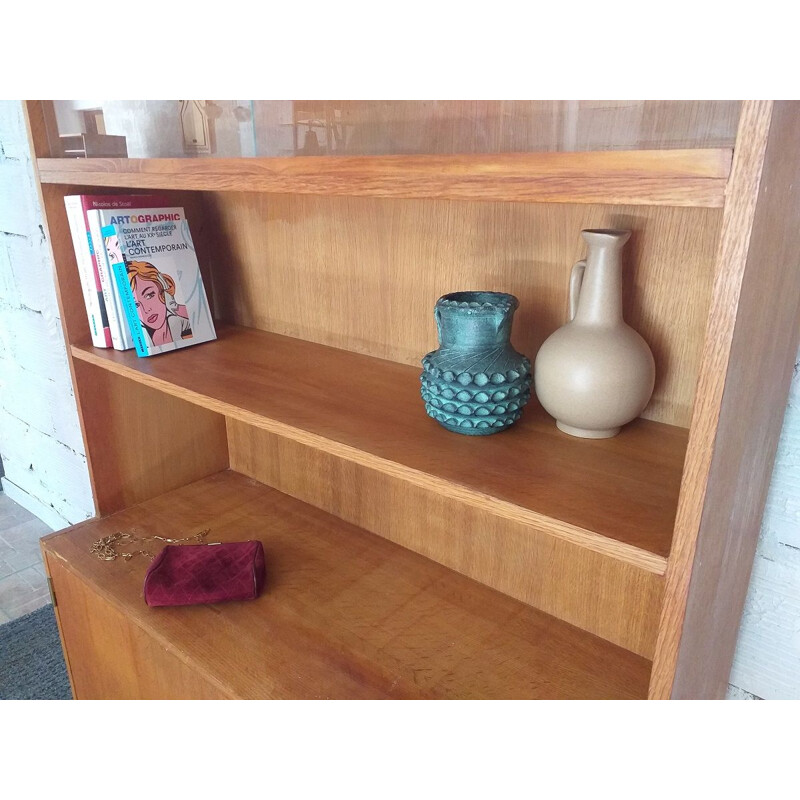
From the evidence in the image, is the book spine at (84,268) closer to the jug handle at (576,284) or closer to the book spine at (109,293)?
the book spine at (109,293)

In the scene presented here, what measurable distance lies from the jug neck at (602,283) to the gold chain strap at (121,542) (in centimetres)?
88

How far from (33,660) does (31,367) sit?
0.95m

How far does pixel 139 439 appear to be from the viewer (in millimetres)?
1370

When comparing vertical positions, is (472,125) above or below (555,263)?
above

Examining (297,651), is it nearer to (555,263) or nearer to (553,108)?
(555,263)

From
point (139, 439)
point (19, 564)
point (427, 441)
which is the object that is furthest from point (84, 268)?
point (19, 564)

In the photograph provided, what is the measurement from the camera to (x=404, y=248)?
1043 mm

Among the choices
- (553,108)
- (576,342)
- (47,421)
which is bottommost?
(47,421)

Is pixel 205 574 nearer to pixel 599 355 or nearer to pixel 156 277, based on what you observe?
pixel 156 277

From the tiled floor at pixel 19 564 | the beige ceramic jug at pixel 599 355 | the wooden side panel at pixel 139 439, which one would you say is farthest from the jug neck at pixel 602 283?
the tiled floor at pixel 19 564

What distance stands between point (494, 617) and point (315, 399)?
46cm

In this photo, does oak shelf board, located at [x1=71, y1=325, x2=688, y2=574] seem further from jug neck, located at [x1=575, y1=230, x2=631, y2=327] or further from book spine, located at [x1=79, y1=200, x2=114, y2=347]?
jug neck, located at [x1=575, y1=230, x2=631, y2=327]
